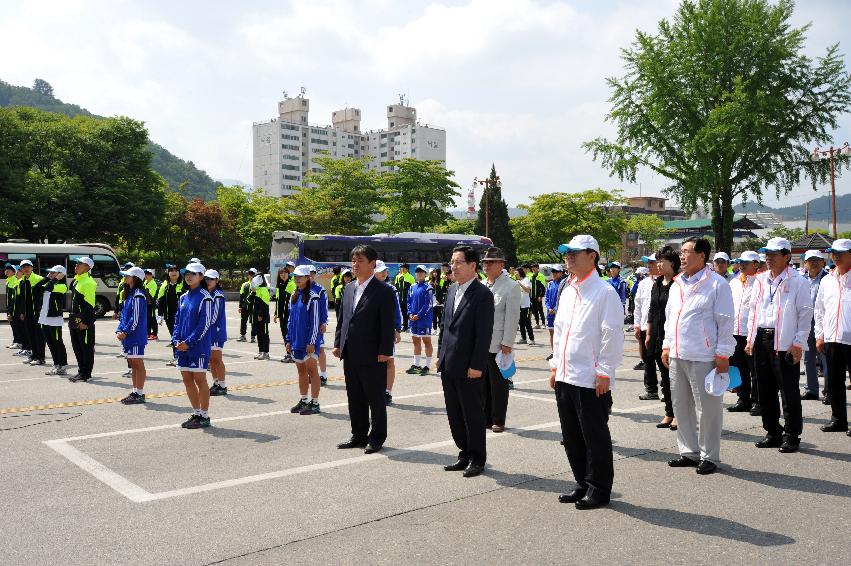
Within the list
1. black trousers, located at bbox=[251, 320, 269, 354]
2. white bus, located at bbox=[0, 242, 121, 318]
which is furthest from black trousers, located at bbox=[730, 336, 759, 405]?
white bus, located at bbox=[0, 242, 121, 318]

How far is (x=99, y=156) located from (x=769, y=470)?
48.2m

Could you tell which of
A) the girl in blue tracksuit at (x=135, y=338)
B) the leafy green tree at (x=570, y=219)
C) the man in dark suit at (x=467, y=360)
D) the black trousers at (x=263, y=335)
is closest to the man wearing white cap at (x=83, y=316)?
the girl in blue tracksuit at (x=135, y=338)

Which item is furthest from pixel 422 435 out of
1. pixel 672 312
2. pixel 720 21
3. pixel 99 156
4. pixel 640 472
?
pixel 99 156

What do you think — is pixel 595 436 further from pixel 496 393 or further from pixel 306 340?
pixel 306 340

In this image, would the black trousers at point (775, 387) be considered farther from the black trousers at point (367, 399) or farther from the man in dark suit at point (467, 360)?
the black trousers at point (367, 399)

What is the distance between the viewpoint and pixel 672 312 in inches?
248

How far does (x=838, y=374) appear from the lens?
7.43 m

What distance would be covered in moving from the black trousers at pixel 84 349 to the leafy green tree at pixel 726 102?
99.2 ft

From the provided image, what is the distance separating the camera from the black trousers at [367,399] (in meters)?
6.83

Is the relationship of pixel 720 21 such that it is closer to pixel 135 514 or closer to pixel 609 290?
pixel 609 290

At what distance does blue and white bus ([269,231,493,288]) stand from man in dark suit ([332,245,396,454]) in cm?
2585

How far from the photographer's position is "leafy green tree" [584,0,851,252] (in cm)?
3419

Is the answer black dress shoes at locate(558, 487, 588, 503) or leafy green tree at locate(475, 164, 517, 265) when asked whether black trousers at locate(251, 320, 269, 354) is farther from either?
leafy green tree at locate(475, 164, 517, 265)

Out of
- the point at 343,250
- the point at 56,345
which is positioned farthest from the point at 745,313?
the point at 343,250
